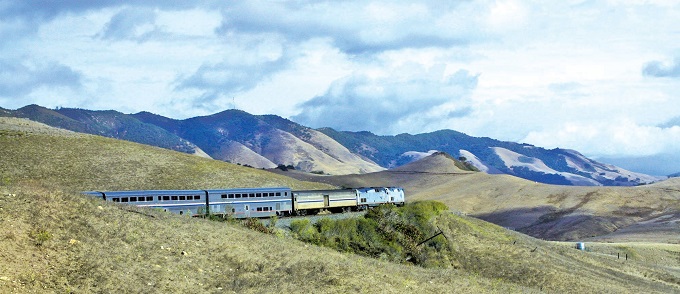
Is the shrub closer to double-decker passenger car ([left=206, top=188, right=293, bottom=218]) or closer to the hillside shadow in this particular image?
double-decker passenger car ([left=206, top=188, right=293, bottom=218])

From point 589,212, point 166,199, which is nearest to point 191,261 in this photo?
point 166,199

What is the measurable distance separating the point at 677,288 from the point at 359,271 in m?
44.4

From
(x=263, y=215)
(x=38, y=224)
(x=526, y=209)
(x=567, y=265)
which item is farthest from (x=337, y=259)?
(x=526, y=209)

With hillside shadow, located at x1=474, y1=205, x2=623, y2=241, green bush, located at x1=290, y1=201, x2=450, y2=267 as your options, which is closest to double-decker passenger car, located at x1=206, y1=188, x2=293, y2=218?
green bush, located at x1=290, y1=201, x2=450, y2=267

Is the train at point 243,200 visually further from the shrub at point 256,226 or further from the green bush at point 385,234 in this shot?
the green bush at point 385,234

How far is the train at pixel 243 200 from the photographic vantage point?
164 ft

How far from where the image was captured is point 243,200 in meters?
55.2

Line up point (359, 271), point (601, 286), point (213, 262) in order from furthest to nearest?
point (601, 286) → point (359, 271) → point (213, 262)

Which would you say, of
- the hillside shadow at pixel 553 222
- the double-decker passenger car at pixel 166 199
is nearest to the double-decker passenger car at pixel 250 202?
the double-decker passenger car at pixel 166 199

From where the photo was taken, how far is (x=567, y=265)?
61.9 meters

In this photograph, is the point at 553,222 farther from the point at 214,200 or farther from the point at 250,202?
the point at 214,200

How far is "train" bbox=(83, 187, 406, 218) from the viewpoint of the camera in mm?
50062

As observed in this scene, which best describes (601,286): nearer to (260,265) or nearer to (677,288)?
(677,288)

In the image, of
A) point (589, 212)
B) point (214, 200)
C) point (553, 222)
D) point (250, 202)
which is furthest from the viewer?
point (589, 212)
